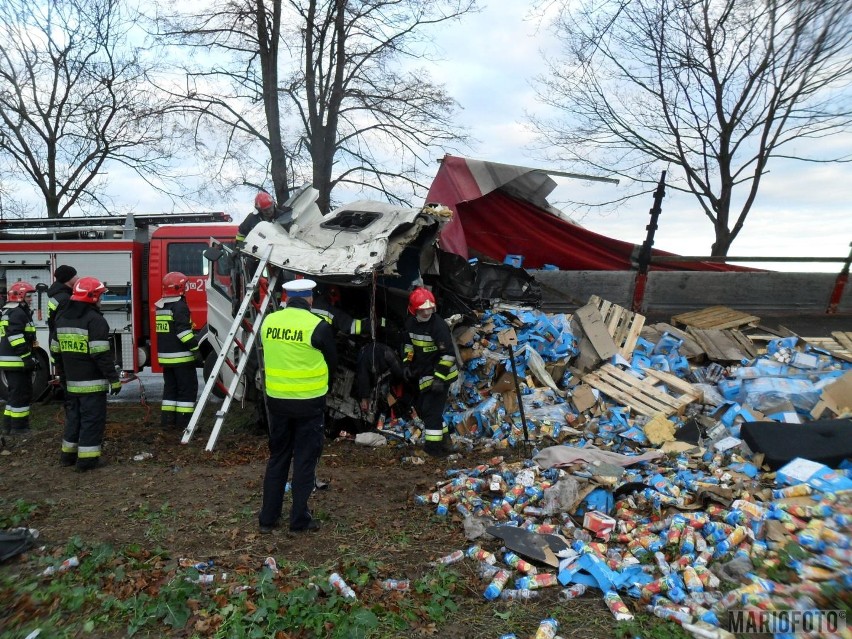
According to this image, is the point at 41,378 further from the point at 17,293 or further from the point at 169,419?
the point at 169,419

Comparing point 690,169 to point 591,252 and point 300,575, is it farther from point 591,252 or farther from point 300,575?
point 300,575

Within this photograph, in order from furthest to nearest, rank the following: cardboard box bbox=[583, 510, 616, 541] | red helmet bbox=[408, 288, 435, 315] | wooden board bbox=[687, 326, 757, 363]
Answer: wooden board bbox=[687, 326, 757, 363]
red helmet bbox=[408, 288, 435, 315]
cardboard box bbox=[583, 510, 616, 541]

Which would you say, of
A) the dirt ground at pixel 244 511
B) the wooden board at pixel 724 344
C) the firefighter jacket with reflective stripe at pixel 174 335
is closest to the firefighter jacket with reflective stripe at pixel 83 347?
the dirt ground at pixel 244 511

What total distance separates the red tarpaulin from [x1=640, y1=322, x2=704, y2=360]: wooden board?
1.85 metres

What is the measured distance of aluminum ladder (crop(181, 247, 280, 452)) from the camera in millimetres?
6766

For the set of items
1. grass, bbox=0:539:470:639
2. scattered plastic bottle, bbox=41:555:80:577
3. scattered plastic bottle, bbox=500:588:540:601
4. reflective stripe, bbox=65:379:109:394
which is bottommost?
scattered plastic bottle, bbox=41:555:80:577

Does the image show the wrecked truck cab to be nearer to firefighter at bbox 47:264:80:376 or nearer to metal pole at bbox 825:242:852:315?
firefighter at bbox 47:264:80:376

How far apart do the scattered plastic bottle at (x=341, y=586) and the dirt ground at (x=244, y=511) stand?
1.17 ft

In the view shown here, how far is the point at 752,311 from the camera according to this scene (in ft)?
32.3

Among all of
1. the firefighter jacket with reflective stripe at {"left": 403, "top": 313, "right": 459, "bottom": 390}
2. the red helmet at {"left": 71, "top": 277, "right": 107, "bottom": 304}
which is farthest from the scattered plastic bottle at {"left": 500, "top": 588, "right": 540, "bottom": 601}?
the red helmet at {"left": 71, "top": 277, "right": 107, "bottom": 304}

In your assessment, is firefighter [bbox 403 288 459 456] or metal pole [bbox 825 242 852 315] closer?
firefighter [bbox 403 288 459 456]

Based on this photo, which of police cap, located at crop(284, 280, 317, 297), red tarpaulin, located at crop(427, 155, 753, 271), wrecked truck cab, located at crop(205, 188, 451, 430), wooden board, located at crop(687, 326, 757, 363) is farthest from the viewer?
red tarpaulin, located at crop(427, 155, 753, 271)

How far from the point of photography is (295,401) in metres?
4.59

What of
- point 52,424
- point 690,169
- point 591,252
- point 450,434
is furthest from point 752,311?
point 52,424
